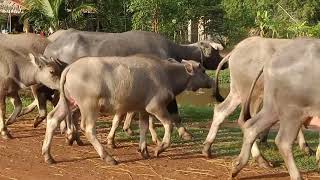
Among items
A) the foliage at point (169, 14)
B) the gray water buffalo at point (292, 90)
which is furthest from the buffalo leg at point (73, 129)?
the foliage at point (169, 14)

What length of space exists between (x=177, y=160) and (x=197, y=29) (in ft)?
89.6

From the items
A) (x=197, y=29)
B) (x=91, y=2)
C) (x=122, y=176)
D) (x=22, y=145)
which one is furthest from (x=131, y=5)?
(x=122, y=176)

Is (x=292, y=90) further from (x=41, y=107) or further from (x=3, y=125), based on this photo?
(x=41, y=107)

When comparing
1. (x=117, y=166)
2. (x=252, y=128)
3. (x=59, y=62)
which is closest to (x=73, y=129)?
(x=59, y=62)

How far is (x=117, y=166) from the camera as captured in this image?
26.2 ft

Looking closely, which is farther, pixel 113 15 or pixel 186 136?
pixel 113 15

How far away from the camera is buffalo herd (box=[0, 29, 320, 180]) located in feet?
22.1

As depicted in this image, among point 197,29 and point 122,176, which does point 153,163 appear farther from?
point 197,29

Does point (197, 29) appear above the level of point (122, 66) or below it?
below

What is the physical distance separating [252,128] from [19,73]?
4.70 meters

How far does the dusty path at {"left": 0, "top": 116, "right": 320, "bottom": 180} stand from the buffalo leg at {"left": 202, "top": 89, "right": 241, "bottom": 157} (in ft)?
0.65

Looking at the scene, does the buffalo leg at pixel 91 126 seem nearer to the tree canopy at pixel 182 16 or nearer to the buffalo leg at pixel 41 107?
the buffalo leg at pixel 41 107

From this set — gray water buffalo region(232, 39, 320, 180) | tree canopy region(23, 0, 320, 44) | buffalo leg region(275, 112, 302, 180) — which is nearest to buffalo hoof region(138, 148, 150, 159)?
gray water buffalo region(232, 39, 320, 180)

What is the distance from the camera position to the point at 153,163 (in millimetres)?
8203
